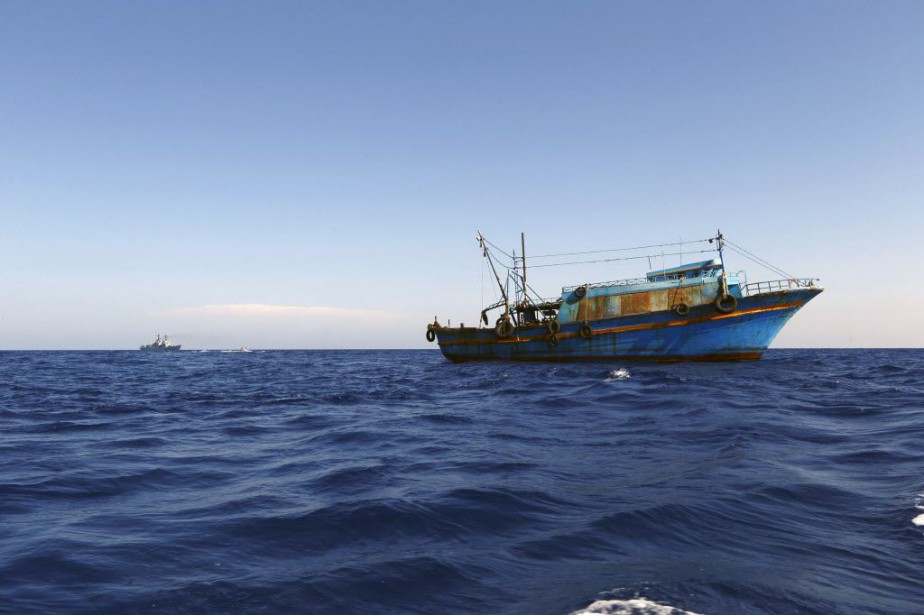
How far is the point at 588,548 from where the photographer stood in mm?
5383

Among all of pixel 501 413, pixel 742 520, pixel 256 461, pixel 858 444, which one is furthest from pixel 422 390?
pixel 742 520

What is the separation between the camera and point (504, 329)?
40750mm

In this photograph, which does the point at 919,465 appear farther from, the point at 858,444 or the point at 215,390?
the point at 215,390

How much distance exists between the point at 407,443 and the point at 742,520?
701cm

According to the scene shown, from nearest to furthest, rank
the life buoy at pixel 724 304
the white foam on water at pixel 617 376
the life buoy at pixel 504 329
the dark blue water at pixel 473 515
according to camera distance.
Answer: the dark blue water at pixel 473 515 < the white foam on water at pixel 617 376 < the life buoy at pixel 724 304 < the life buoy at pixel 504 329

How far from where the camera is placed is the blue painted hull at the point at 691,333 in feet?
109

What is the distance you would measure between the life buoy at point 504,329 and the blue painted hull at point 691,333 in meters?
4.35

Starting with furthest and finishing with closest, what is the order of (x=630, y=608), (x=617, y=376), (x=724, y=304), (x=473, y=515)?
(x=724, y=304) → (x=617, y=376) → (x=473, y=515) → (x=630, y=608)

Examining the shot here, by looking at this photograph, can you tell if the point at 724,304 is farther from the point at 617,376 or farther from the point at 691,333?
the point at 617,376

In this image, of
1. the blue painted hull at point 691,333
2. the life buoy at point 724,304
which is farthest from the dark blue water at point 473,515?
the blue painted hull at point 691,333

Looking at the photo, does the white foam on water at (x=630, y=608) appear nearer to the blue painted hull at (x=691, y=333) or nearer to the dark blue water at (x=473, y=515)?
the dark blue water at (x=473, y=515)

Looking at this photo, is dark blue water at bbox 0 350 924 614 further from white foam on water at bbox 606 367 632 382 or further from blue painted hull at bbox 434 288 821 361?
blue painted hull at bbox 434 288 821 361

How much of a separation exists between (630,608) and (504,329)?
36.8 metres

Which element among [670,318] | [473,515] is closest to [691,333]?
[670,318]
